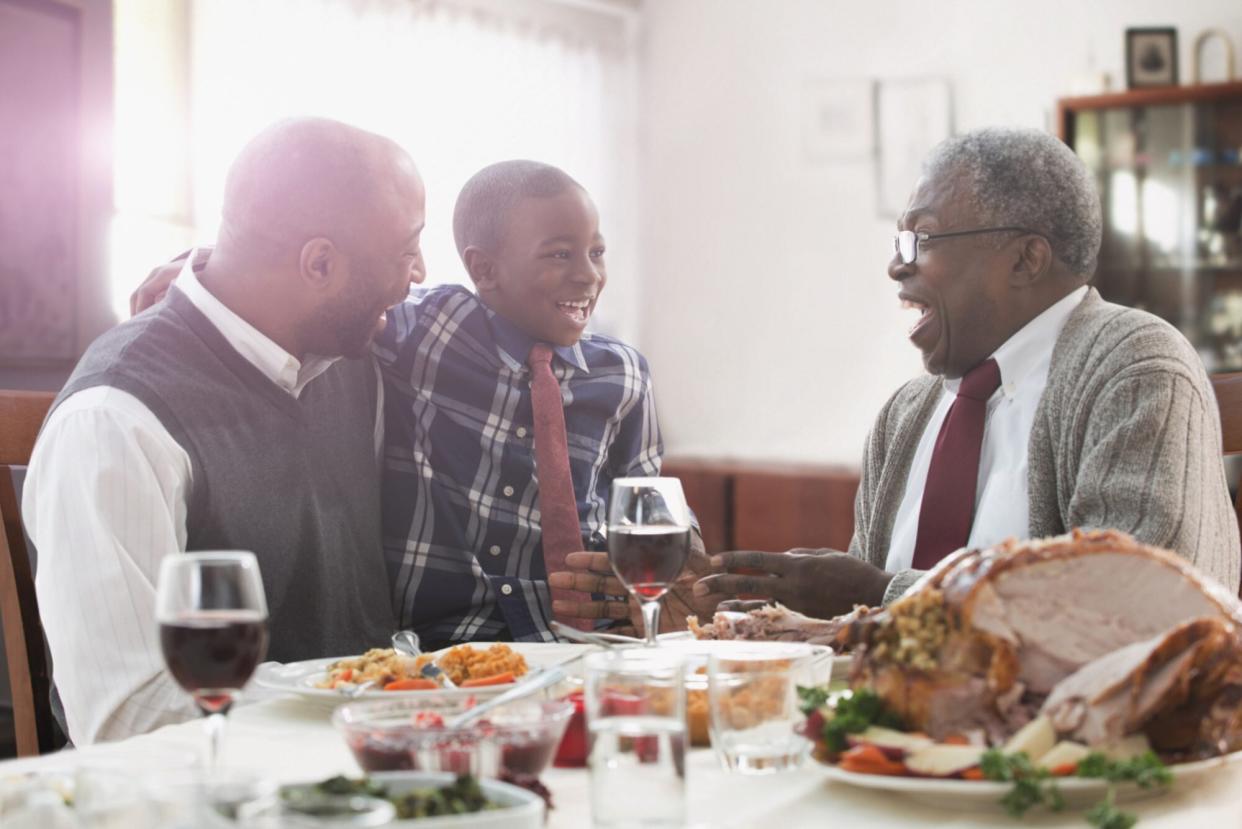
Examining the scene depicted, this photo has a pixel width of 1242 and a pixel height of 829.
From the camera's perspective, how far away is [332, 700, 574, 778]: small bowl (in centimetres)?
101

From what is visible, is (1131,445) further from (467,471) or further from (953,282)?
(467,471)

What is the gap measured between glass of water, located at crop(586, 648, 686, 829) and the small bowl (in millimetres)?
84

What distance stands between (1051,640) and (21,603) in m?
1.49

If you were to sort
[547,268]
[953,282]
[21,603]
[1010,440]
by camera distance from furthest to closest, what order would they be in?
[547,268] < [953,282] < [1010,440] < [21,603]

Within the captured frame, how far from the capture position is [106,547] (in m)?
1.76

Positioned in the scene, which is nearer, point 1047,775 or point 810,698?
point 1047,775

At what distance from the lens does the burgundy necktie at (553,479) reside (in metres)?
2.29

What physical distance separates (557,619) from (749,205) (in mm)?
4566

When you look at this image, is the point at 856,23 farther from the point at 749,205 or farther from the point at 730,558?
the point at 730,558

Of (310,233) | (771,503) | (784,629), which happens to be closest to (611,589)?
(784,629)

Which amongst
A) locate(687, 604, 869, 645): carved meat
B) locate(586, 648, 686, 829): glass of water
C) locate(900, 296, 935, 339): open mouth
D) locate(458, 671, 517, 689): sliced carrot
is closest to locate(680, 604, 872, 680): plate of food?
locate(687, 604, 869, 645): carved meat

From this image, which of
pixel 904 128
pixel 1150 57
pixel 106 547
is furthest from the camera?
pixel 904 128

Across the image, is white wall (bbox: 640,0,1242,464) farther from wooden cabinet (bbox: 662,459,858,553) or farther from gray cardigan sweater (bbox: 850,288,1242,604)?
gray cardigan sweater (bbox: 850,288,1242,604)

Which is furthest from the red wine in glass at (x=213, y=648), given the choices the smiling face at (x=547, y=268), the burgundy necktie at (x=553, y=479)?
the smiling face at (x=547, y=268)
